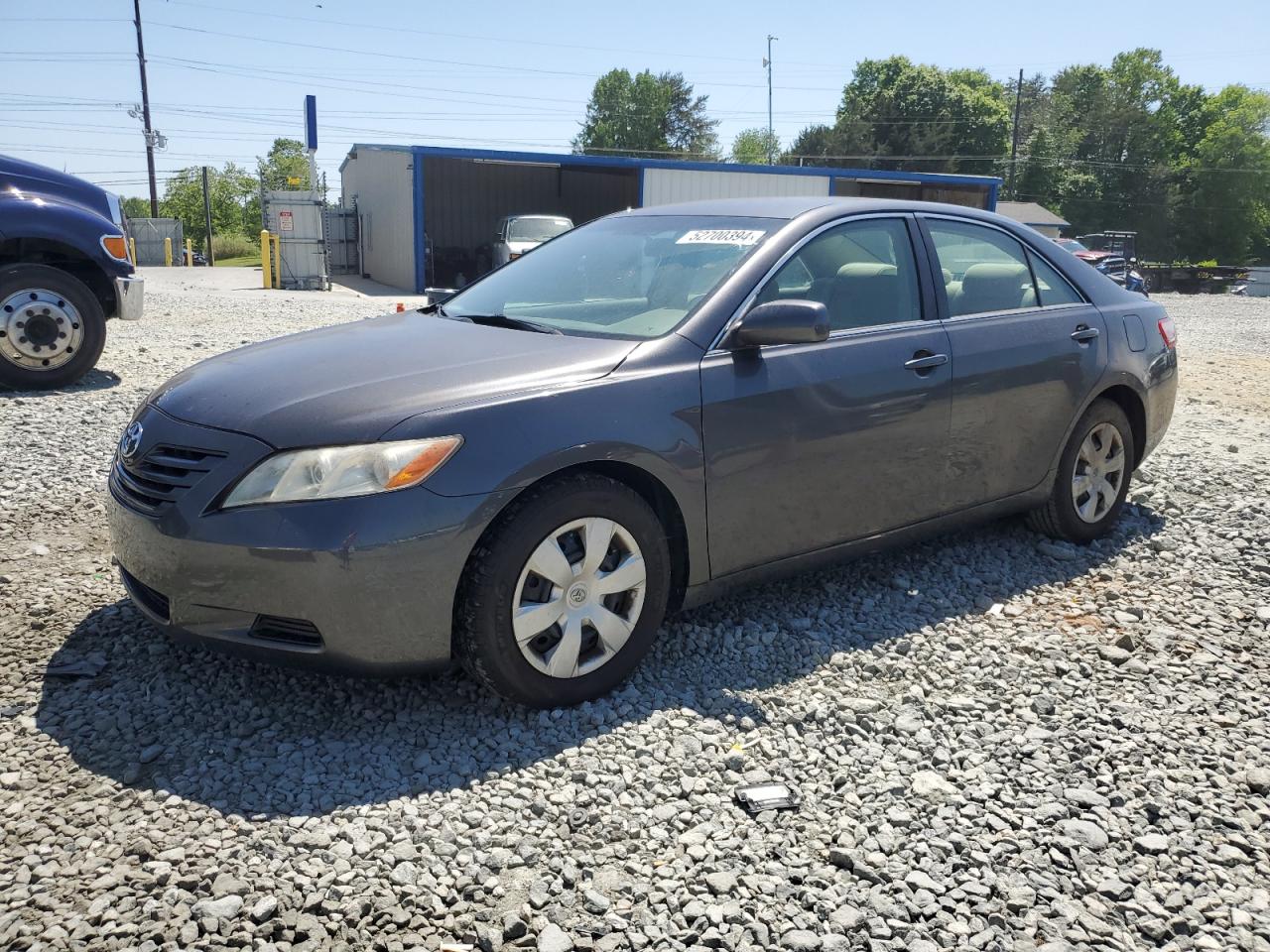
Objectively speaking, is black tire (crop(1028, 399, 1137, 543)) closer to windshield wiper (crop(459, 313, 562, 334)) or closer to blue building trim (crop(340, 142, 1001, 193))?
windshield wiper (crop(459, 313, 562, 334))

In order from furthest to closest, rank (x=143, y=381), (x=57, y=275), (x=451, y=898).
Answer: (x=143, y=381) → (x=57, y=275) → (x=451, y=898)

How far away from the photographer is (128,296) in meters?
8.51

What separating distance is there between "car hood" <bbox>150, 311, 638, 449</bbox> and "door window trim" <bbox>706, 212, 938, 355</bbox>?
1.27 feet

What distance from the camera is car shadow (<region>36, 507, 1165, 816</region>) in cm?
291

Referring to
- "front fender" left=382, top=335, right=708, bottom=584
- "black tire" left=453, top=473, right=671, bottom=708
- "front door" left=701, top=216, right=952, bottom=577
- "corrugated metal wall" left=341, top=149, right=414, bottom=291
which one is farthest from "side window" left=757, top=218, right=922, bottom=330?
"corrugated metal wall" left=341, top=149, right=414, bottom=291

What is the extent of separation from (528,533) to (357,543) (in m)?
0.50

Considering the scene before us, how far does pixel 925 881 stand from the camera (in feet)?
8.34

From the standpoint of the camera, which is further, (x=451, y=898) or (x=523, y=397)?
(x=523, y=397)

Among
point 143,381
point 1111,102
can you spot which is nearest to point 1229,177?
point 1111,102

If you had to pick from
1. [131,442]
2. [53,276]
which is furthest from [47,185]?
[131,442]

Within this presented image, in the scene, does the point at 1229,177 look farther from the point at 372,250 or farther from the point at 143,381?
the point at 143,381

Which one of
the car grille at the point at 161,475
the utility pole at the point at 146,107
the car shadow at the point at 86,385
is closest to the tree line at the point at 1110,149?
the utility pole at the point at 146,107

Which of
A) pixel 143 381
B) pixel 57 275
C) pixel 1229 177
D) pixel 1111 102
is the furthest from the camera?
pixel 1111 102

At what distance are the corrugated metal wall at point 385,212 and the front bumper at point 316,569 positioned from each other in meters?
25.5
